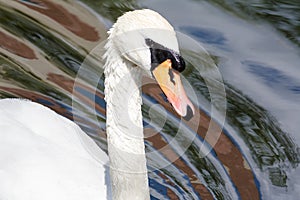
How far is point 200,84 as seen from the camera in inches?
233

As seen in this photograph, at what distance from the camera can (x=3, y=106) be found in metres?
4.91

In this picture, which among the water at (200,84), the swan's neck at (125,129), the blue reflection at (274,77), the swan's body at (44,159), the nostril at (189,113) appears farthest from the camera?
the blue reflection at (274,77)

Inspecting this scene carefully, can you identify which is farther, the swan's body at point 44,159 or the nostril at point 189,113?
the swan's body at point 44,159

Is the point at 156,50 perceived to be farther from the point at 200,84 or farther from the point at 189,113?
the point at 200,84

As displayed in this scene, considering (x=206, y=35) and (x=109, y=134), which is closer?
(x=109, y=134)

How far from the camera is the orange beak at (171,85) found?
3559 millimetres

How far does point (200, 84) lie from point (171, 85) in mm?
2313

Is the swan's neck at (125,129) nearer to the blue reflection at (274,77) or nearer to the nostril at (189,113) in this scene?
the nostril at (189,113)

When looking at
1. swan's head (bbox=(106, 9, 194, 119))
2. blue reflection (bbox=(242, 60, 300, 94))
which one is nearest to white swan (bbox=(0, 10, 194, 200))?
swan's head (bbox=(106, 9, 194, 119))

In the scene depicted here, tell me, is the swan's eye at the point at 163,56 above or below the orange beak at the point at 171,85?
above

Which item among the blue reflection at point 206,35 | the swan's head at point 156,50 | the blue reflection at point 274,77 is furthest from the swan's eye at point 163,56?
the blue reflection at point 206,35

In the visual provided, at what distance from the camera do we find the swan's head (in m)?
3.54

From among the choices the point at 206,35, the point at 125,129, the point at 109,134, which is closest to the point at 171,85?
the point at 125,129

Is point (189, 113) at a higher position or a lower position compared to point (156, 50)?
lower
